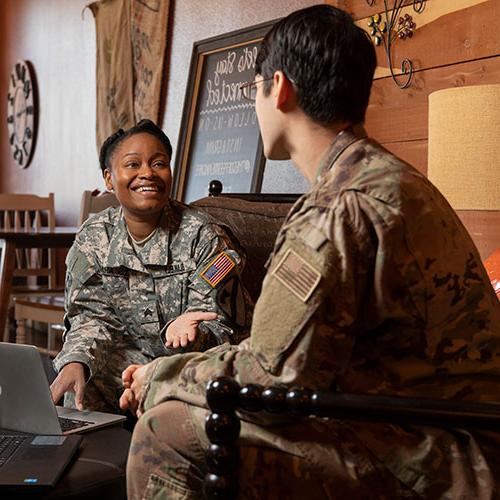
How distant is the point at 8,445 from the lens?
1701 mm

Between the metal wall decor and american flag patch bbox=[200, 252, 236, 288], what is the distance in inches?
39.5

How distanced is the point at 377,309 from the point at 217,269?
3.68 feet

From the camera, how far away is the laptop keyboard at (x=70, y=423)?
182 cm

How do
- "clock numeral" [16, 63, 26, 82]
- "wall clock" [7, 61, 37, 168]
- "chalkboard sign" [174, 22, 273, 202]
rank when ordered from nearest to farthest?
"chalkboard sign" [174, 22, 273, 202]
"wall clock" [7, 61, 37, 168]
"clock numeral" [16, 63, 26, 82]

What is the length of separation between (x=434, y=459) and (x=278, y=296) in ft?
1.02

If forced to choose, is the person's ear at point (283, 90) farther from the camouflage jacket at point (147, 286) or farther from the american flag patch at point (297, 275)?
the camouflage jacket at point (147, 286)

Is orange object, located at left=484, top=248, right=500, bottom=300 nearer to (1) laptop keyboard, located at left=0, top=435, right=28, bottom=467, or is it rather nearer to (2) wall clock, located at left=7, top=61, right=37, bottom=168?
(1) laptop keyboard, located at left=0, top=435, right=28, bottom=467

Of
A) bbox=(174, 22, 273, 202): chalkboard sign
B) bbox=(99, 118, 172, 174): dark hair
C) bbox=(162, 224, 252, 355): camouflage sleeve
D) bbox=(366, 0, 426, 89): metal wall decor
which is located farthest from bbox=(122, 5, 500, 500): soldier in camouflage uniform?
bbox=(174, 22, 273, 202): chalkboard sign

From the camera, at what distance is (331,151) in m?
1.33

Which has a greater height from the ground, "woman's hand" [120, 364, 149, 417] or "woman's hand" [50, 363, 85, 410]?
"woman's hand" [120, 364, 149, 417]

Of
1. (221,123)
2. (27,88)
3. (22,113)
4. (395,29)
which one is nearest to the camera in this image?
(395,29)

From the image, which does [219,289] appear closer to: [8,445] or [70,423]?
[70,423]

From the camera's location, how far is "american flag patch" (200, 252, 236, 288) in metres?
2.27

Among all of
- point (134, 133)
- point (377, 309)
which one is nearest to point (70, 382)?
point (134, 133)
